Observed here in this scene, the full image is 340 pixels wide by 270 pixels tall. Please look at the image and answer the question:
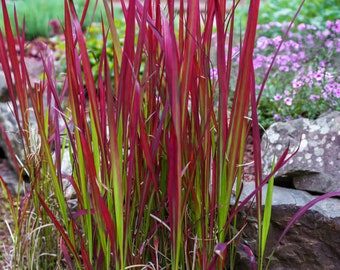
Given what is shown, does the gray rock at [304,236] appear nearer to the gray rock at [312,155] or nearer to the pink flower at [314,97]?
the gray rock at [312,155]

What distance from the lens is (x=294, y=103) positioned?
10.3 feet

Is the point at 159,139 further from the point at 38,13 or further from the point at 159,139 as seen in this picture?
the point at 38,13

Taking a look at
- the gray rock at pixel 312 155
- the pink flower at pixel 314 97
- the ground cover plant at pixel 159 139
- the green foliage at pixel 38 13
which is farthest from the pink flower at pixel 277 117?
the green foliage at pixel 38 13

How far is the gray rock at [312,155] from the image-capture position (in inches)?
85.4

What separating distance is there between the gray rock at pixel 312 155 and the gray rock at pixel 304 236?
7.6 inches

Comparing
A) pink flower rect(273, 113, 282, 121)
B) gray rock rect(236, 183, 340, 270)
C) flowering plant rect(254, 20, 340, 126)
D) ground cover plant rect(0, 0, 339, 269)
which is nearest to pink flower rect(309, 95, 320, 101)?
flowering plant rect(254, 20, 340, 126)

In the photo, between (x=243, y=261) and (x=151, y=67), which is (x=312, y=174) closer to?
(x=243, y=261)

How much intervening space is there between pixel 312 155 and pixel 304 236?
0.38 meters

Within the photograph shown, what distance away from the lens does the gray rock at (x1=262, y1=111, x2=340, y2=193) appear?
7.12 ft

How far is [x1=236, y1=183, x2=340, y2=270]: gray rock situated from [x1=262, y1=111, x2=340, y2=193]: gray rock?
19 cm

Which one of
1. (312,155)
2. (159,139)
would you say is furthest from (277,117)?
(159,139)

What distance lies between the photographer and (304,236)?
195 centimetres

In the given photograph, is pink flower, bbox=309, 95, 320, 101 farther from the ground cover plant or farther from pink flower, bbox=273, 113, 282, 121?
the ground cover plant

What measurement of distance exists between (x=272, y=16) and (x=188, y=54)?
14.0 feet
